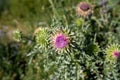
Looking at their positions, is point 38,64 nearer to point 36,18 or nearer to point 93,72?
point 93,72

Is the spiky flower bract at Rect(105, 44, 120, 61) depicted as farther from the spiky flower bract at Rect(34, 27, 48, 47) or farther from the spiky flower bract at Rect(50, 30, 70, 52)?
the spiky flower bract at Rect(34, 27, 48, 47)

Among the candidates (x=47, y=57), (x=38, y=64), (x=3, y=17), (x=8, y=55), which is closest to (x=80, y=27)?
(x=47, y=57)

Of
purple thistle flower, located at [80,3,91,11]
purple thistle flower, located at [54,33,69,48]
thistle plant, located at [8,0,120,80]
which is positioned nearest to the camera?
purple thistle flower, located at [54,33,69,48]

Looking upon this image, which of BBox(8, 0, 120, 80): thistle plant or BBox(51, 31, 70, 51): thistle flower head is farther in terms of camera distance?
BBox(8, 0, 120, 80): thistle plant

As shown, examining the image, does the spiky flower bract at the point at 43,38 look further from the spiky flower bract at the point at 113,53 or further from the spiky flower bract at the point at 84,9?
the spiky flower bract at the point at 84,9

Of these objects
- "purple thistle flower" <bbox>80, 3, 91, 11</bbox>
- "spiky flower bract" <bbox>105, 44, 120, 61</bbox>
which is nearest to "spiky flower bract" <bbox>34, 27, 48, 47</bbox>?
"spiky flower bract" <bbox>105, 44, 120, 61</bbox>

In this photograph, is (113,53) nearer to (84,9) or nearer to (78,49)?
(78,49)

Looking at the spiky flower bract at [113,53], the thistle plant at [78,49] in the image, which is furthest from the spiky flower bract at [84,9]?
the spiky flower bract at [113,53]

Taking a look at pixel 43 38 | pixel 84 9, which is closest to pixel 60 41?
pixel 43 38
